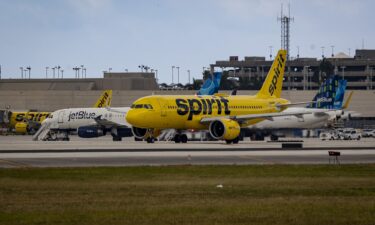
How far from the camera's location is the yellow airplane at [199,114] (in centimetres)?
7975

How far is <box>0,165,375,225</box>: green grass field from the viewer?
2602cm

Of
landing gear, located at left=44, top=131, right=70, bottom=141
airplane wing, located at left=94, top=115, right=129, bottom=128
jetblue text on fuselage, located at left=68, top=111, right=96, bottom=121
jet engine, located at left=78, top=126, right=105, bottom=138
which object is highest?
jetblue text on fuselage, located at left=68, top=111, right=96, bottom=121

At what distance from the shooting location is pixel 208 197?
1227 inches

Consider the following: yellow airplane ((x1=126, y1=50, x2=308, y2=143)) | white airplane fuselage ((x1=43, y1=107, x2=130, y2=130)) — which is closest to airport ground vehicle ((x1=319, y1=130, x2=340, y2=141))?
yellow airplane ((x1=126, y1=50, x2=308, y2=143))

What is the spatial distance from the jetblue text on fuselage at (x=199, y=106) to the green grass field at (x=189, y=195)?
3550 centimetres

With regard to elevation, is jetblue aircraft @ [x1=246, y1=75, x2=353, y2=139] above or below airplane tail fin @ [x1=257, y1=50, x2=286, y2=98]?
below

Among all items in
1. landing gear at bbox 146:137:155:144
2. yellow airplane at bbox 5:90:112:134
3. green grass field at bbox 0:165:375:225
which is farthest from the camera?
yellow airplane at bbox 5:90:112:134

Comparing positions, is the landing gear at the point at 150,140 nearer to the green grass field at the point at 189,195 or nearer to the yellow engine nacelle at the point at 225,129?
the yellow engine nacelle at the point at 225,129

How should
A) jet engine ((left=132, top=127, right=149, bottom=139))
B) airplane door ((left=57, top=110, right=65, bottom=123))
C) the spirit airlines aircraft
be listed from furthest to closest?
airplane door ((left=57, top=110, right=65, bottom=123))
the spirit airlines aircraft
jet engine ((left=132, top=127, right=149, bottom=139))

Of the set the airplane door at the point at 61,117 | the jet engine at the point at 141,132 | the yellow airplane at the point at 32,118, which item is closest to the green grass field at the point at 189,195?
the jet engine at the point at 141,132

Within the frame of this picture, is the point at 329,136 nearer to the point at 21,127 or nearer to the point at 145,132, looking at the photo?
the point at 145,132

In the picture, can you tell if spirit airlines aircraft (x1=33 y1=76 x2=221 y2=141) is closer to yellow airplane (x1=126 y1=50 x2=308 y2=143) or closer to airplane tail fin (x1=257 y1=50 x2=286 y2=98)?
yellow airplane (x1=126 y1=50 x2=308 y2=143)

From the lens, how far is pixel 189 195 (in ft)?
105

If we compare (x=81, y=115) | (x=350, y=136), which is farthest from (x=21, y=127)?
(x=350, y=136)
